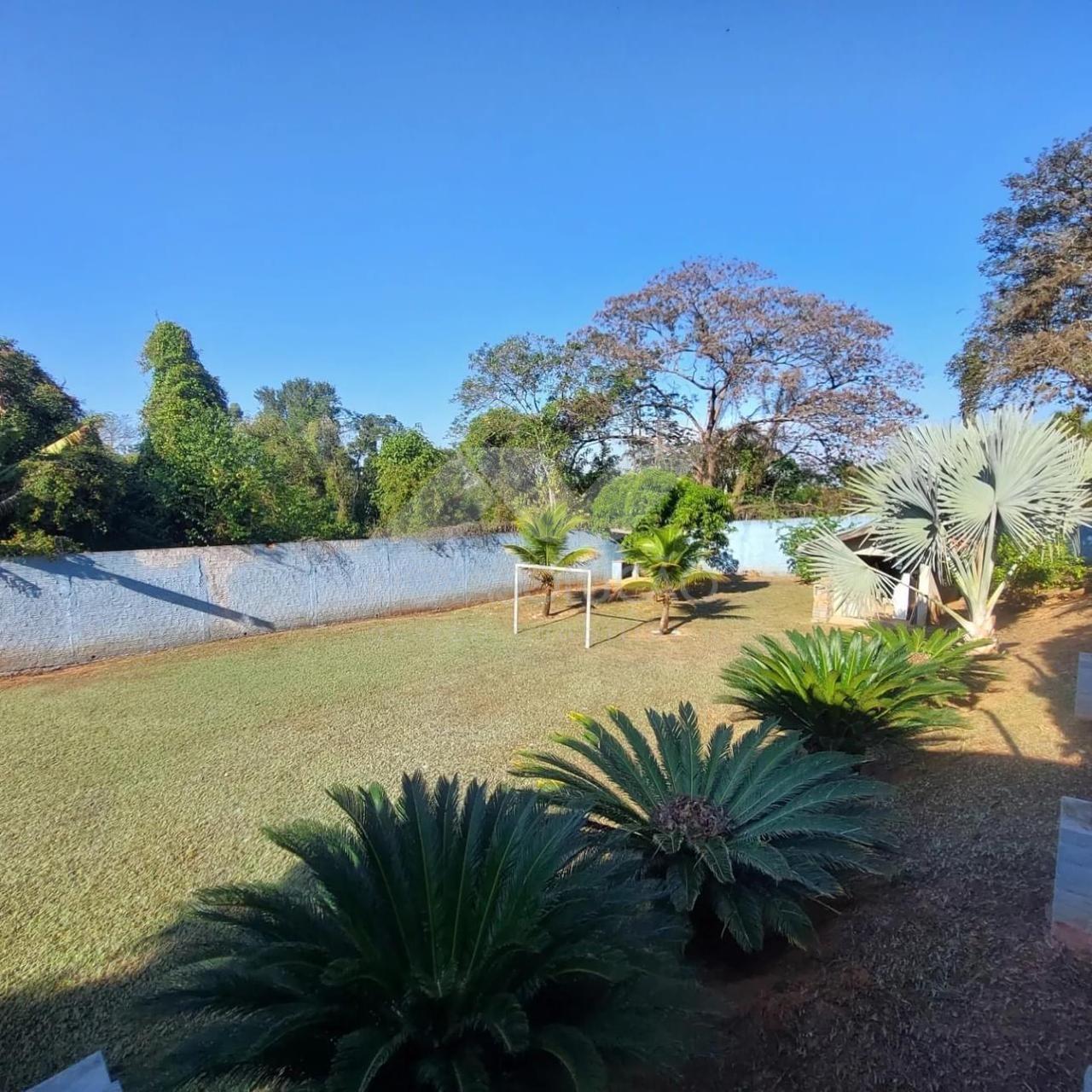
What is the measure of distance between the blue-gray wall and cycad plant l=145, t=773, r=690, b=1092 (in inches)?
274

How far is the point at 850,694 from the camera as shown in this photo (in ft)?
13.5

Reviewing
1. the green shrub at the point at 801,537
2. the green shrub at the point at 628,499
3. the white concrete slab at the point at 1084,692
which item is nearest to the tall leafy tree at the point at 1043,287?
the green shrub at the point at 801,537

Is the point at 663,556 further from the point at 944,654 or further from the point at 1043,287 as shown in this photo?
the point at 1043,287

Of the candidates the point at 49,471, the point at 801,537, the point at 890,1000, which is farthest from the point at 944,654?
the point at 49,471

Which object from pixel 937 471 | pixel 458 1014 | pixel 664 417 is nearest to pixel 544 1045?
pixel 458 1014

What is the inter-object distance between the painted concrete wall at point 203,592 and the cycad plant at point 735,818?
272 inches

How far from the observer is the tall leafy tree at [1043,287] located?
1224 cm

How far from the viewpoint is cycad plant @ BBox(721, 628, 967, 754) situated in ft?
13.5

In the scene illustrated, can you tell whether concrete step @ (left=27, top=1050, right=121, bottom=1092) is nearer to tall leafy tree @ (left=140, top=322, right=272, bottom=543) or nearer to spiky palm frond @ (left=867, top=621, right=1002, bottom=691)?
spiky palm frond @ (left=867, top=621, right=1002, bottom=691)

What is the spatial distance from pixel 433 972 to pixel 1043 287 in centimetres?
1684

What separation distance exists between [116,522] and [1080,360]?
17578 millimetres

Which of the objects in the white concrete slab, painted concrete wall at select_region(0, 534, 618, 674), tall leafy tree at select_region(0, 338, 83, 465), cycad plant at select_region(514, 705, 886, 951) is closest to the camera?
cycad plant at select_region(514, 705, 886, 951)

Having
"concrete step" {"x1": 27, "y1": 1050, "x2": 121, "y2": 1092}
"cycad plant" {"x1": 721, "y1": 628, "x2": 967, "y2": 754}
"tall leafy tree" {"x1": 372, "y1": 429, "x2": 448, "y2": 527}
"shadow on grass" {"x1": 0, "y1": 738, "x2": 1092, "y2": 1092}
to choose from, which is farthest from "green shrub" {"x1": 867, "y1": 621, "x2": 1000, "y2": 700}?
"tall leafy tree" {"x1": 372, "y1": 429, "x2": 448, "y2": 527}

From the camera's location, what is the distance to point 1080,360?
1198cm
